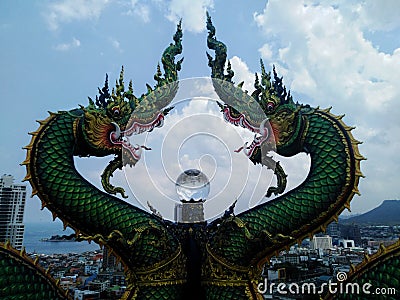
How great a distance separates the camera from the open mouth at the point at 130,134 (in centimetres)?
340

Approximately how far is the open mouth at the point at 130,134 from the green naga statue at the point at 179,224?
10mm

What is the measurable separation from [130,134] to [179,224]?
1.06m

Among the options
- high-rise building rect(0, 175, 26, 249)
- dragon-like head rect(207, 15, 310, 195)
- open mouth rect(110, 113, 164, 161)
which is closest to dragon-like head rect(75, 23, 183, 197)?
open mouth rect(110, 113, 164, 161)

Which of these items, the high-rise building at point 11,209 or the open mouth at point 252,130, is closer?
the open mouth at point 252,130

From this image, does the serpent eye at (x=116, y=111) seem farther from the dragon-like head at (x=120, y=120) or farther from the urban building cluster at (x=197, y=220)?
the urban building cluster at (x=197, y=220)

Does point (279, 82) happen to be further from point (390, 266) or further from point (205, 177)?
point (390, 266)

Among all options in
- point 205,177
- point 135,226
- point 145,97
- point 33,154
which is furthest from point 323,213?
point 33,154

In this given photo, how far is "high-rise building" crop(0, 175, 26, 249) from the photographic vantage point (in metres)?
16.9

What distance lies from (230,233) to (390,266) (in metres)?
1.31

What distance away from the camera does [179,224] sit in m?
3.29

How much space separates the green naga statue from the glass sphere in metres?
0.31

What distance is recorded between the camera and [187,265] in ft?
10.7
